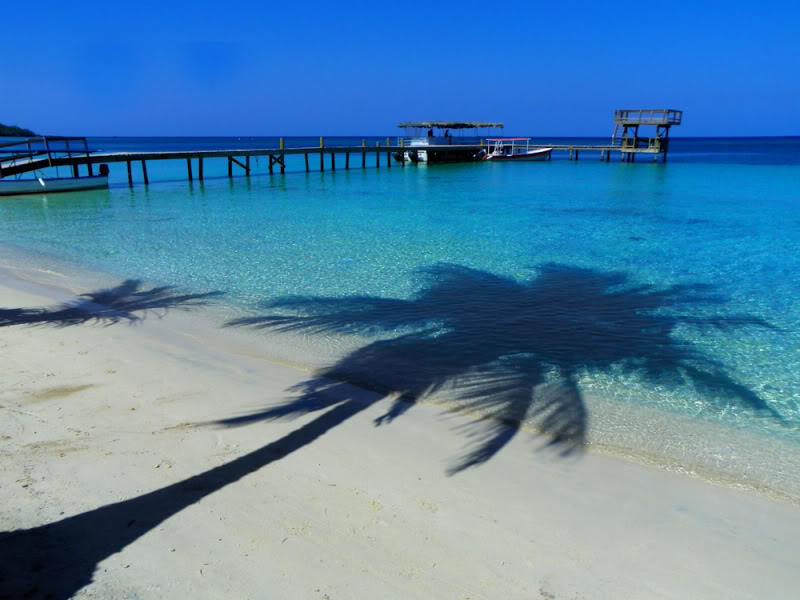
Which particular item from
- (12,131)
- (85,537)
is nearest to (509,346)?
(85,537)

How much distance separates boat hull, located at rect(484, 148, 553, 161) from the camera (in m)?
53.5

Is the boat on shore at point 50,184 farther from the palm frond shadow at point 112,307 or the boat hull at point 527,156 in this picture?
the boat hull at point 527,156

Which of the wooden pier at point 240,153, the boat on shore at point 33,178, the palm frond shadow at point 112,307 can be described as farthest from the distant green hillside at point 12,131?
the palm frond shadow at point 112,307

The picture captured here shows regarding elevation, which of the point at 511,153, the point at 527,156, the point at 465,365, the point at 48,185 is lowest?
the point at 465,365

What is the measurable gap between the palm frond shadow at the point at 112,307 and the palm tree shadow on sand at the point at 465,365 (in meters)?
1.72

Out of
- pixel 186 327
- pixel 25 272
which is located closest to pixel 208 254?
pixel 25 272

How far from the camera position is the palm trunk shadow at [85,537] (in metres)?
3.22

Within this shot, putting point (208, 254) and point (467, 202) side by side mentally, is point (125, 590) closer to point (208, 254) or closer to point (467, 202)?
point (208, 254)

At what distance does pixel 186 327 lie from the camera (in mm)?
8680

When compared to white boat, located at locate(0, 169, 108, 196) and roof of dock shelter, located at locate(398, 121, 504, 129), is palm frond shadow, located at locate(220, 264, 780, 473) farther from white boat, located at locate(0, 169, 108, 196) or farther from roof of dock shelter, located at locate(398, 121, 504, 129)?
roof of dock shelter, located at locate(398, 121, 504, 129)

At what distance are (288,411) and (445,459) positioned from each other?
1701 mm

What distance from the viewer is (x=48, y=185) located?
27.7 m

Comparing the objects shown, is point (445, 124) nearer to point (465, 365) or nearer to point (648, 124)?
point (648, 124)

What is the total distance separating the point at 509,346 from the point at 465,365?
0.95m
